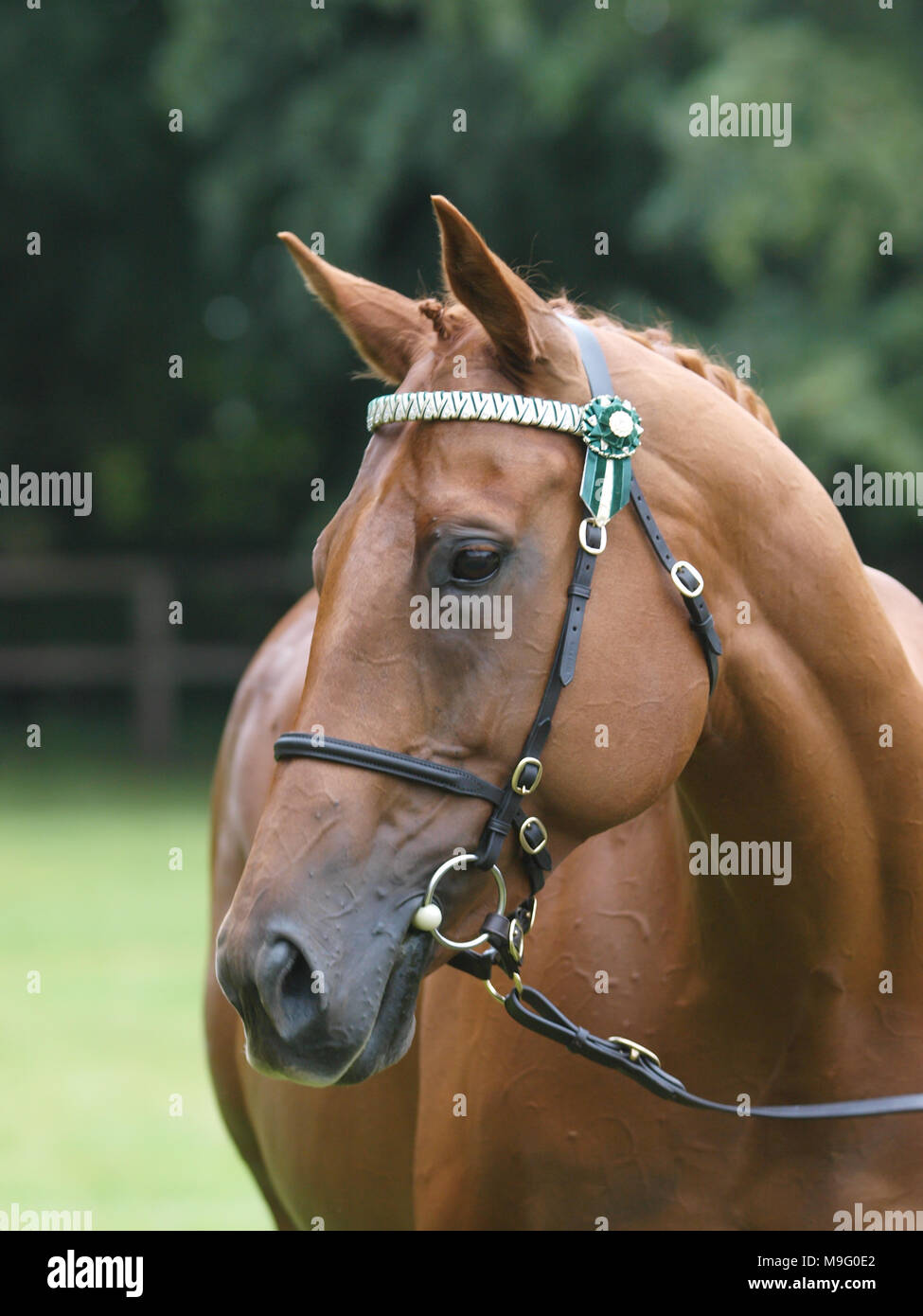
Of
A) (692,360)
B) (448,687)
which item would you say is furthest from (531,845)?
(692,360)

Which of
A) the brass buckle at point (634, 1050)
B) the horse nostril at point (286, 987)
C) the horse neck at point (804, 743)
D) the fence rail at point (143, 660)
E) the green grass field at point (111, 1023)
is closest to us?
the horse nostril at point (286, 987)

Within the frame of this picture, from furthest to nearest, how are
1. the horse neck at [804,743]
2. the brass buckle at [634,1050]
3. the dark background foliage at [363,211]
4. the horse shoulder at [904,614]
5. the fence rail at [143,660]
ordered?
the fence rail at [143,660] → the dark background foliage at [363,211] → the horse shoulder at [904,614] → the brass buckle at [634,1050] → the horse neck at [804,743]

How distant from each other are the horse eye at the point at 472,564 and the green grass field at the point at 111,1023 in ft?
12.0

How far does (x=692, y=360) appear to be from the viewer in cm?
242

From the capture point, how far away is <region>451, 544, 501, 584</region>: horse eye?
199 centimetres

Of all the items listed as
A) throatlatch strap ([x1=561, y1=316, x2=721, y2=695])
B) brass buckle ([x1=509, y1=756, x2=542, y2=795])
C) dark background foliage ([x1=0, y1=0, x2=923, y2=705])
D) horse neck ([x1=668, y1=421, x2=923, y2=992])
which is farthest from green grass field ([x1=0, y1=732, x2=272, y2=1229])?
dark background foliage ([x1=0, y1=0, x2=923, y2=705])

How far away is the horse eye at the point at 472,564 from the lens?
1988 millimetres

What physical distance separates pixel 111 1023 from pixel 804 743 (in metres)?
6.04

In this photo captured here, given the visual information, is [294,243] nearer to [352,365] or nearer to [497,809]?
[497,809]

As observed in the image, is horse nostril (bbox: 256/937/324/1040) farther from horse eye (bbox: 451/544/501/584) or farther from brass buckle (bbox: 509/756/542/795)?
horse eye (bbox: 451/544/501/584)

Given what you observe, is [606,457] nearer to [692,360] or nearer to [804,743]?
[692,360]

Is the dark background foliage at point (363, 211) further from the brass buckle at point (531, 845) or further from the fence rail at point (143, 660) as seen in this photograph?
the brass buckle at point (531, 845)

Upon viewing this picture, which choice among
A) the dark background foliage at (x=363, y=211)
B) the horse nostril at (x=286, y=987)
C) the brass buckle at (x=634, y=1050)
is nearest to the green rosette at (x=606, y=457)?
the horse nostril at (x=286, y=987)

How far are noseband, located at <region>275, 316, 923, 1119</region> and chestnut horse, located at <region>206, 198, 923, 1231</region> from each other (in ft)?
0.07
